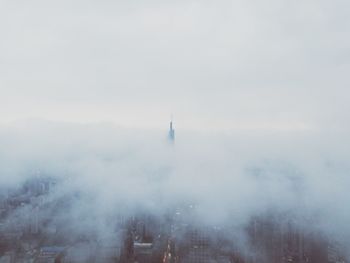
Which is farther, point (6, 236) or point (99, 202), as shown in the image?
point (99, 202)

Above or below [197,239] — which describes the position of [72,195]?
above

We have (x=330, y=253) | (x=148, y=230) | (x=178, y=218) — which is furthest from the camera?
(x=178, y=218)

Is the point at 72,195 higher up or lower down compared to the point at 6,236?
higher up

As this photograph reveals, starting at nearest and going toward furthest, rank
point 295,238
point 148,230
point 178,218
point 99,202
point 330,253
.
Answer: point 330,253, point 295,238, point 148,230, point 178,218, point 99,202

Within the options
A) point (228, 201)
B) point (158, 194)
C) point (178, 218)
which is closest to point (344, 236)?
point (228, 201)

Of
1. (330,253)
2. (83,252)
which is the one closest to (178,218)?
(83,252)

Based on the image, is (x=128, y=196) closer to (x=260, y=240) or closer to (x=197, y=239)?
(x=197, y=239)

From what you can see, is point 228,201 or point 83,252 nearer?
point 83,252

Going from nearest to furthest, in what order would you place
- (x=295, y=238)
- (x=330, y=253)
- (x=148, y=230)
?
(x=330, y=253) < (x=295, y=238) < (x=148, y=230)

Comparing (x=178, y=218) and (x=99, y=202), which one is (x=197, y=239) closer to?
(x=178, y=218)
